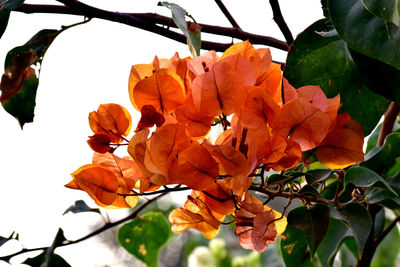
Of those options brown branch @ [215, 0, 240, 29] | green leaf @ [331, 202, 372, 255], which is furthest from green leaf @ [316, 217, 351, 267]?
brown branch @ [215, 0, 240, 29]

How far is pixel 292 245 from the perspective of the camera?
0.60m

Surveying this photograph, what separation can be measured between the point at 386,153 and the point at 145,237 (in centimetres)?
Result: 36

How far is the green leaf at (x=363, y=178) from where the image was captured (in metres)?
0.44

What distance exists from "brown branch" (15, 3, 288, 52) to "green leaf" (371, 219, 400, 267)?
0.45 metres

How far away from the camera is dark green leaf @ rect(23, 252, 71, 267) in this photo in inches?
20.6

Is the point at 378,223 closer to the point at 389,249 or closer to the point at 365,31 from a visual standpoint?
the point at 389,249

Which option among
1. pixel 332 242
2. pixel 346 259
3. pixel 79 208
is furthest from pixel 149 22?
pixel 346 259

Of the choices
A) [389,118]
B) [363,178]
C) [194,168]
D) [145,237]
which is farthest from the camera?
[145,237]

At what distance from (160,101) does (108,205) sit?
0.29ft

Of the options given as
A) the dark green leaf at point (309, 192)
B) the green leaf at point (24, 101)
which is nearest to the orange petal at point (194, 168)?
the dark green leaf at point (309, 192)

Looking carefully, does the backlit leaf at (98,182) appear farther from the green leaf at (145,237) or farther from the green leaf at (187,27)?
the green leaf at (145,237)

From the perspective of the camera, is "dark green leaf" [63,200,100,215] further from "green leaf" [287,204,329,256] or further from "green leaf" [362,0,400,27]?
"green leaf" [362,0,400,27]

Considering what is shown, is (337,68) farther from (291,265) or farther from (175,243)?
(175,243)

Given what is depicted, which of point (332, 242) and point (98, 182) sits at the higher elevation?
point (98, 182)
